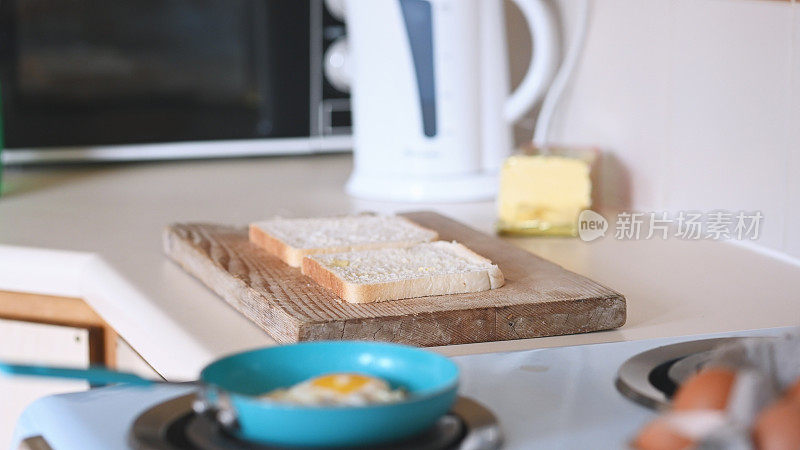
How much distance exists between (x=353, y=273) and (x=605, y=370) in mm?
235

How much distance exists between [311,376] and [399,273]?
0.27 m

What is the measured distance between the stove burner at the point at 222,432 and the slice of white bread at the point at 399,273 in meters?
0.24

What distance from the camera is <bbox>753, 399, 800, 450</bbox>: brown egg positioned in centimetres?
46

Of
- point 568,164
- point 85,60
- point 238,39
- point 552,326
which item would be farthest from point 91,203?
point 552,326

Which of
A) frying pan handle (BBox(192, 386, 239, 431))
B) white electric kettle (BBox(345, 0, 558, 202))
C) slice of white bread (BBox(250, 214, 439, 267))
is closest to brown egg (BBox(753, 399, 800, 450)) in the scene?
frying pan handle (BBox(192, 386, 239, 431))

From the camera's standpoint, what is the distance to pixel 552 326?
80 cm

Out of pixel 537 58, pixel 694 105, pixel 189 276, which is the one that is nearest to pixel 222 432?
pixel 189 276

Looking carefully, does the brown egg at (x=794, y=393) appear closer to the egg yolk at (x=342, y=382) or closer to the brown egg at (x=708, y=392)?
the brown egg at (x=708, y=392)

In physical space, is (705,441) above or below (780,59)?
below

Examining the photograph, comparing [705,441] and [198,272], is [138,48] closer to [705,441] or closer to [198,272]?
[198,272]

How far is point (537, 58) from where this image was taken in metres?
1.37

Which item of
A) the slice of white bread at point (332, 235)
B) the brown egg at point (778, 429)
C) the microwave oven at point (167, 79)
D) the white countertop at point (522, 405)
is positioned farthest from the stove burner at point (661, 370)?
the microwave oven at point (167, 79)

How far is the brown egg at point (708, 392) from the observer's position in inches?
19.1

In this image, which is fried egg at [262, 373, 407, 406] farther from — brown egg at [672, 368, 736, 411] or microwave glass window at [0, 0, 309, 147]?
microwave glass window at [0, 0, 309, 147]
